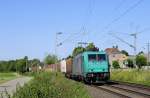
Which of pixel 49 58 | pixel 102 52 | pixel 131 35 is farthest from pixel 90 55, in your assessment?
pixel 49 58

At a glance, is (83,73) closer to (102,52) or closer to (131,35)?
(102,52)

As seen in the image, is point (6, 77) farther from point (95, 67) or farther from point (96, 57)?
point (95, 67)

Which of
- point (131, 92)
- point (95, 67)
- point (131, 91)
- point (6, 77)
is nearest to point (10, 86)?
point (95, 67)

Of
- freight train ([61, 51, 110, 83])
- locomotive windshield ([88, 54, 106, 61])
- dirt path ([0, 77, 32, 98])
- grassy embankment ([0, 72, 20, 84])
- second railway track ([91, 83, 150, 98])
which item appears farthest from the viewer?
grassy embankment ([0, 72, 20, 84])

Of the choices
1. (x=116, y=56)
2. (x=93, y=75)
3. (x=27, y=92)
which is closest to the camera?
(x=27, y=92)

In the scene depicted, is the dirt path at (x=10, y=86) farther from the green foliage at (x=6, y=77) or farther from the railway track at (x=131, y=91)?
the green foliage at (x=6, y=77)

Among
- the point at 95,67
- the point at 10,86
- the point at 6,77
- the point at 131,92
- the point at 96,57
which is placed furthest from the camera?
the point at 6,77

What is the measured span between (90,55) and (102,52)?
1.15m

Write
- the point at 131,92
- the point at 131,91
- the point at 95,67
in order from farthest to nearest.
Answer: the point at 95,67
the point at 131,91
the point at 131,92

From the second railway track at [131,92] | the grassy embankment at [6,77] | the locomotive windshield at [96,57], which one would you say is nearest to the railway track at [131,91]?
the second railway track at [131,92]

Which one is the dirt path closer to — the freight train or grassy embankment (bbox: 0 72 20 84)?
the freight train

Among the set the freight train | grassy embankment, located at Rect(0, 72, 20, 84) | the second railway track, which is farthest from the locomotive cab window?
grassy embankment, located at Rect(0, 72, 20, 84)

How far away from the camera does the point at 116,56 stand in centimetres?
19700

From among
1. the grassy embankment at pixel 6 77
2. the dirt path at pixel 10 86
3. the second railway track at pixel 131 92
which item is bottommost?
the second railway track at pixel 131 92
